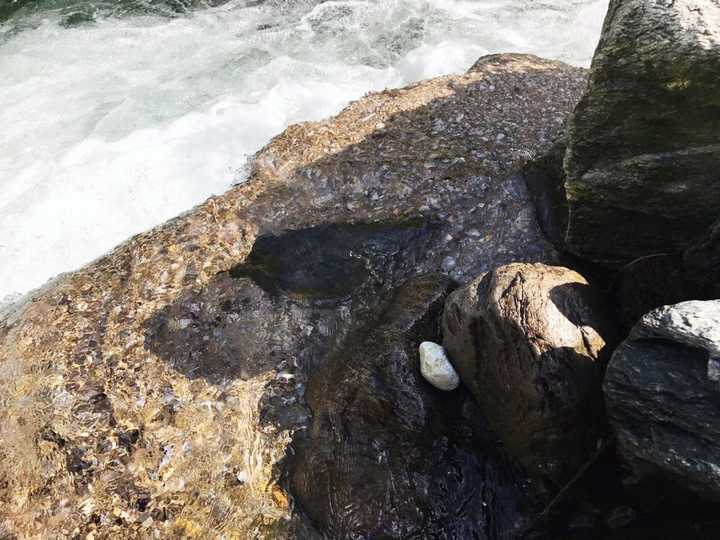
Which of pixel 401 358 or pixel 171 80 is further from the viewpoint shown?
pixel 171 80

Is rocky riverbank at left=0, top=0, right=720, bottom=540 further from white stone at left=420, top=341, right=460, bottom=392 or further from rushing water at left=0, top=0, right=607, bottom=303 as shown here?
rushing water at left=0, top=0, right=607, bottom=303

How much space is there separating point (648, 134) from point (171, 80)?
7.39m

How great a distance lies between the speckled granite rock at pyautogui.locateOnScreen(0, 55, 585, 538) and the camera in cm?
414

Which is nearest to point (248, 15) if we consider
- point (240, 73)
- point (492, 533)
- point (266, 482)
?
point (240, 73)

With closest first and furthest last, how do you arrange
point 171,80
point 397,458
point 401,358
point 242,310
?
point 397,458, point 401,358, point 242,310, point 171,80

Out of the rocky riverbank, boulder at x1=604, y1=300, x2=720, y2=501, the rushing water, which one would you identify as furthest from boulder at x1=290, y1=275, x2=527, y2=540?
the rushing water

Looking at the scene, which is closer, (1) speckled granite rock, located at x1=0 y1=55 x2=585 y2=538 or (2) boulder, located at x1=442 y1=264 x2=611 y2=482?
(2) boulder, located at x1=442 y1=264 x2=611 y2=482

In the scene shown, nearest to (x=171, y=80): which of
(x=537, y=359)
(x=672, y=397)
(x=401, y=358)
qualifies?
(x=401, y=358)

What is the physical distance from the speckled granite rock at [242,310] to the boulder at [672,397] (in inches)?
67.9

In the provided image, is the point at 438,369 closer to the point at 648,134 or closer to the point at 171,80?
the point at 648,134

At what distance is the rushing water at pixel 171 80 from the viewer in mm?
7285

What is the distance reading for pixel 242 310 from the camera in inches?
197

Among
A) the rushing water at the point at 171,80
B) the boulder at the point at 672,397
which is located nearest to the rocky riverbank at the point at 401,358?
the boulder at the point at 672,397

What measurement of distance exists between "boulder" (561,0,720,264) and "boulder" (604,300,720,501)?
911mm
